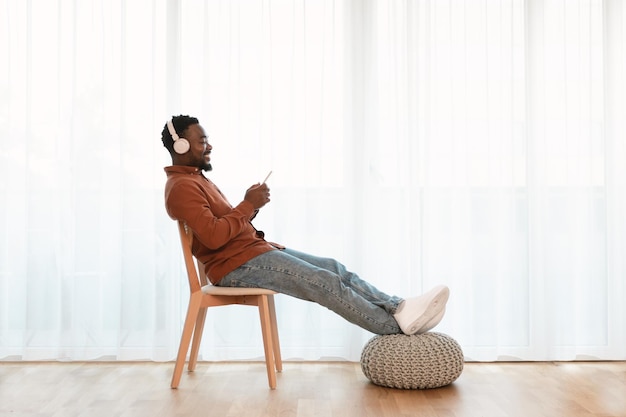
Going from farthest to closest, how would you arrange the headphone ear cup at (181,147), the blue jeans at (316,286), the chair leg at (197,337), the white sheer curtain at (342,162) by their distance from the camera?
the white sheer curtain at (342,162) < the chair leg at (197,337) < the headphone ear cup at (181,147) < the blue jeans at (316,286)

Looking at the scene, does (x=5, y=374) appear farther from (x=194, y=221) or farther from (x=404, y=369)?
(x=404, y=369)

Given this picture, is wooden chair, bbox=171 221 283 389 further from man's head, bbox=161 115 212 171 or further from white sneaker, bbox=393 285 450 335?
white sneaker, bbox=393 285 450 335

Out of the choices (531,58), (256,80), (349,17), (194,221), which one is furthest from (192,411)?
(531,58)

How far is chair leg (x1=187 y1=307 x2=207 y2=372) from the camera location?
350 cm

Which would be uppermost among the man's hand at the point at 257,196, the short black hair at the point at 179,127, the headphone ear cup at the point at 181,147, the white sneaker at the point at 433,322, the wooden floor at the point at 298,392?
the short black hair at the point at 179,127

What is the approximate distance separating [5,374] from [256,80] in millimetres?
1817

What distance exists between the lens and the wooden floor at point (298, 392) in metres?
2.79

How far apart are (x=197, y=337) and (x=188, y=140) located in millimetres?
890

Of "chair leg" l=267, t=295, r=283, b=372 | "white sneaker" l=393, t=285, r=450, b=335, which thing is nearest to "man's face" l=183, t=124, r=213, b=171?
"chair leg" l=267, t=295, r=283, b=372

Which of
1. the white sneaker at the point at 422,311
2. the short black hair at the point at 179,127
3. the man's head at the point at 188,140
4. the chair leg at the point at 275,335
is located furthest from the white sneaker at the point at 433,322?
the short black hair at the point at 179,127

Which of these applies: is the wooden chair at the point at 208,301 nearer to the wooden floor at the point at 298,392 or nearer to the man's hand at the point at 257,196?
the wooden floor at the point at 298,392

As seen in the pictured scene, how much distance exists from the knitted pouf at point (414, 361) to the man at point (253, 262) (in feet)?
0.28

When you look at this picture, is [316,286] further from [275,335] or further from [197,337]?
[197,337]

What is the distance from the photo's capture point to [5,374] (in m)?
3.52
